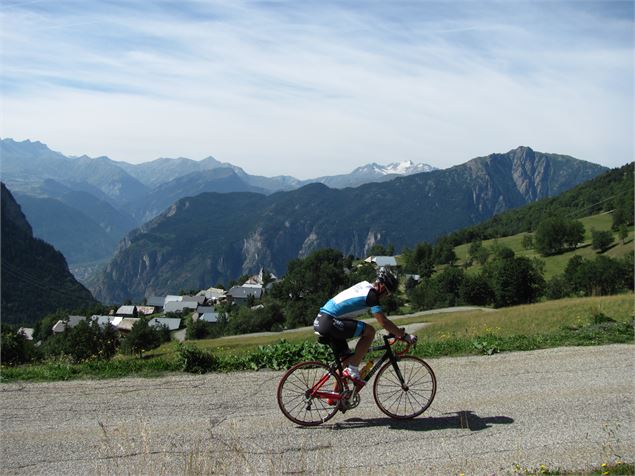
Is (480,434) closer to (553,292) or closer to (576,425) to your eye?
(576,425)

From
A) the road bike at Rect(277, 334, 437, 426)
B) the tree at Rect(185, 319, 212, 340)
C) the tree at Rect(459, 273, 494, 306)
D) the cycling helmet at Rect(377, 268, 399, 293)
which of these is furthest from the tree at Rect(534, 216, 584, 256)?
the cycling helmet at Rect(377, 268, 399, 293)

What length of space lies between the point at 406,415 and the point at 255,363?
14.4ft

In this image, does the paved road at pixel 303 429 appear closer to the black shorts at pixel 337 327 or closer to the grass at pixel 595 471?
the grass at pixel 595 471

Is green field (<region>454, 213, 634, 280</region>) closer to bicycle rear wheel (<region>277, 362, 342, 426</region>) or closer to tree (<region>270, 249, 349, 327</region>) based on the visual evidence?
tree (<region>270, 249, 349, 327</region>)

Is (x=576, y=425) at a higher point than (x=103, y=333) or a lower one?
higher

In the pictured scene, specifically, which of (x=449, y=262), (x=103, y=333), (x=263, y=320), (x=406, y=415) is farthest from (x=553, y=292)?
(x=406, y=415)

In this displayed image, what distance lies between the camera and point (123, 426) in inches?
388

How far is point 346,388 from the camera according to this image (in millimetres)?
9922

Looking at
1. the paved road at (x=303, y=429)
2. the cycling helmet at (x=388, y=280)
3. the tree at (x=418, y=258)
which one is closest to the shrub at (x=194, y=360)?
the paved road at (x=303, y=429)

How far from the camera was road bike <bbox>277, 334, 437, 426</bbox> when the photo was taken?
32.4ft

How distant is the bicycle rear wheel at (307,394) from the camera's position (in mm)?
9867

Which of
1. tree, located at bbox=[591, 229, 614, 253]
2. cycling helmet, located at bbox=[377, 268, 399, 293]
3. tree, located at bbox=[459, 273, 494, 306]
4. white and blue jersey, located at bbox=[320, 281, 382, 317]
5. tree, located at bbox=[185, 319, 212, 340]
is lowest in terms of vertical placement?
tree, located at bbox=[185, 319, 212, 340]

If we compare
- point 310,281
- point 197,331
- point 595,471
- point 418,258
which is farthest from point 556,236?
point 595,471

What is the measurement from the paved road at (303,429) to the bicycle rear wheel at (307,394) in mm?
218
